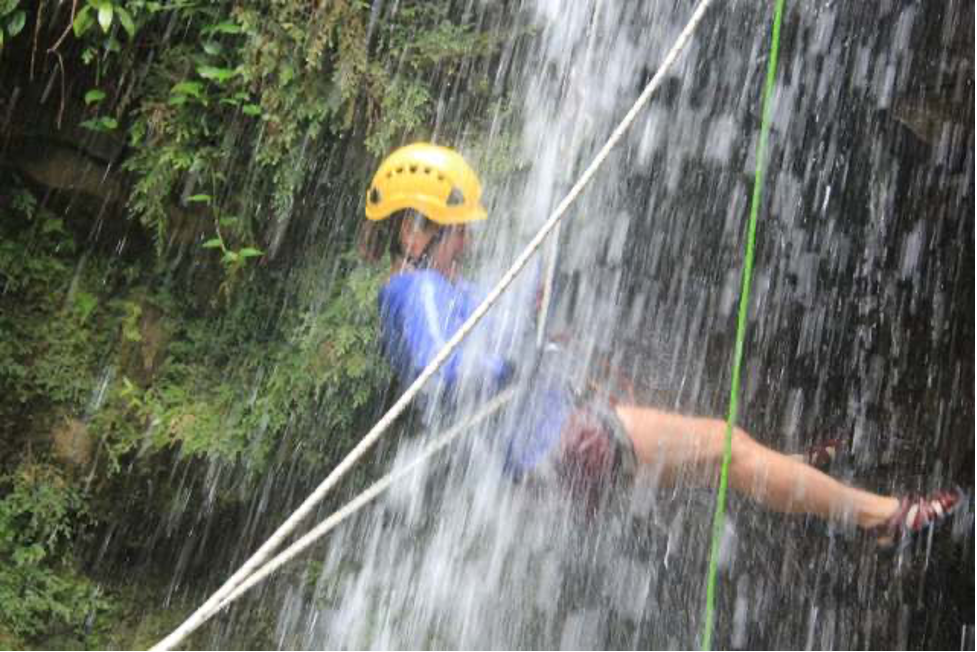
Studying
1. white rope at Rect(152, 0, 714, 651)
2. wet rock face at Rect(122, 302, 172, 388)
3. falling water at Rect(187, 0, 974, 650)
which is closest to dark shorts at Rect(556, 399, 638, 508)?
white rope at Rect(152, 0, 714, 651)

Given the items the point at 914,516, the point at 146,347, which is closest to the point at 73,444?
the point at 146,347

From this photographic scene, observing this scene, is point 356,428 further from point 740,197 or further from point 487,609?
point 740,197

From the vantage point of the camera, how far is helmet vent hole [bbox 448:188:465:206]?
3.14 m

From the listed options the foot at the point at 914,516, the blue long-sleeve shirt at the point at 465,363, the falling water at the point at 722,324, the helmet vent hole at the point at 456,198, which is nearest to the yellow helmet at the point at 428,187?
the helmet vent hole at the point at 456,198

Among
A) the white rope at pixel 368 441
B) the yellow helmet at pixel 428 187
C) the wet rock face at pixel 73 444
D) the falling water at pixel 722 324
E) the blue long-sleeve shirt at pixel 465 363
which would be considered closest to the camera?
Answer: the white rope at pixel 368 441

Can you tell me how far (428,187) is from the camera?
3.12 meters

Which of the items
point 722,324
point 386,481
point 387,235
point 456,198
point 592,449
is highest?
point 722,324

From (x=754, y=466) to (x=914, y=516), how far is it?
0.52 meters

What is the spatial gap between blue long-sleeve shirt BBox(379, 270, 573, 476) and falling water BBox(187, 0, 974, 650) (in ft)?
2.05

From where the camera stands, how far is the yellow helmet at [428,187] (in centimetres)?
311

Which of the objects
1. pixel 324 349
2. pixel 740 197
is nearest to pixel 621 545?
pixel 324 349

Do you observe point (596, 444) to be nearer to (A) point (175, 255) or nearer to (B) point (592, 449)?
(B) point (592, 449)

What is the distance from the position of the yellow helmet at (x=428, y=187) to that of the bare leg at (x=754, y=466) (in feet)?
2.77

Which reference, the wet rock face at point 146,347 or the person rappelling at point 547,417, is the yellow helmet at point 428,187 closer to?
the person rappelling at point 547,417
